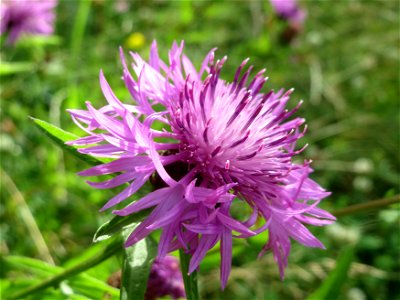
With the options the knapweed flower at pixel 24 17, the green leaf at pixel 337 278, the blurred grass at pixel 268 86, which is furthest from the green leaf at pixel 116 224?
the knapweed flower at pixel 24 17

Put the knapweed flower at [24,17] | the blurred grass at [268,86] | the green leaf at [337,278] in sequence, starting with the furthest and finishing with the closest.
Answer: the knapweed flower at [24,17] → the blurred grass at [268,86] → the green leaf at [337,278]

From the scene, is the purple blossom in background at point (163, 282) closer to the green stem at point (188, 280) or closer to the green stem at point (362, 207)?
the green stem at point (188, 280)

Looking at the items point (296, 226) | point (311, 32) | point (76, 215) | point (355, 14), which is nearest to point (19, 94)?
point (76, 215)

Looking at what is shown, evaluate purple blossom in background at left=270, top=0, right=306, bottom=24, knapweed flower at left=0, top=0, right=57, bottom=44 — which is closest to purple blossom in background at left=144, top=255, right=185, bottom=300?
knapweed flower at left=0, top=0, right=57, bottom=44

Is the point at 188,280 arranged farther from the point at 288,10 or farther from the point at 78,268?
the point at 288,10

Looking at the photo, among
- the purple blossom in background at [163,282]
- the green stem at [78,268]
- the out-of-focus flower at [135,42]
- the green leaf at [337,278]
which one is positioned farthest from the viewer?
the out-of-focus flower at [135,42]

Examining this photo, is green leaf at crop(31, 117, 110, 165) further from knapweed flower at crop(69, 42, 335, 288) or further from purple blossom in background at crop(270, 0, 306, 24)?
purple blossom in background at crop(270, 0, 306, 24)
